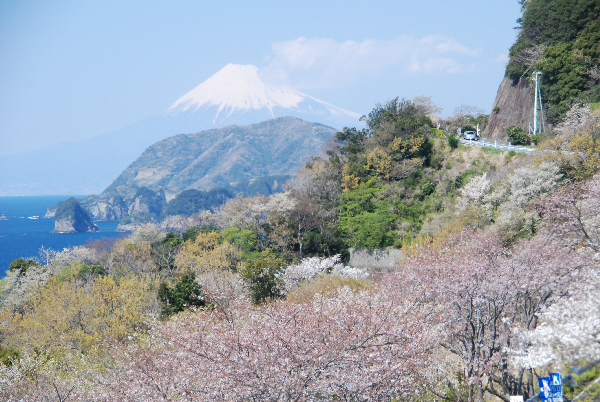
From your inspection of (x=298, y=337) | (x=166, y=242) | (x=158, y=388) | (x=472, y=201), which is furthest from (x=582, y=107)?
(x=166, y=242)

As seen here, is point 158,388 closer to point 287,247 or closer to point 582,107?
point 287,247

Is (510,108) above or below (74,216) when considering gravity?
above

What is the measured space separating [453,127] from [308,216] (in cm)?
1861

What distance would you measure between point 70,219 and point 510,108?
126718mm

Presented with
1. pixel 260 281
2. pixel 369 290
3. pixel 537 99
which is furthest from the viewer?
pixel 537 99

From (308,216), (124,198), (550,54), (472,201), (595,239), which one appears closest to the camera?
(595,239)

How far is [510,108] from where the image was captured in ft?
109

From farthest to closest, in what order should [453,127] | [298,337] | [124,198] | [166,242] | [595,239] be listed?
[124,198]
[453,127]
[166,242]
[595,239]
[298,337]

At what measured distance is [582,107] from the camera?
26359mm

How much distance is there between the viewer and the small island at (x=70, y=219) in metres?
126

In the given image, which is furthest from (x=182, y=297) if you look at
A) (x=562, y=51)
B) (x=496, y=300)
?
(x=562, y=51)

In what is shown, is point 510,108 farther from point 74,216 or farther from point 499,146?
point 74,216

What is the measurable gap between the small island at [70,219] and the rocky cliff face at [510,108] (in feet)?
405

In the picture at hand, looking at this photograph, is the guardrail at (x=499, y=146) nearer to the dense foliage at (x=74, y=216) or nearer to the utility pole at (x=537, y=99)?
the utility pole at (x=537, y=99)
